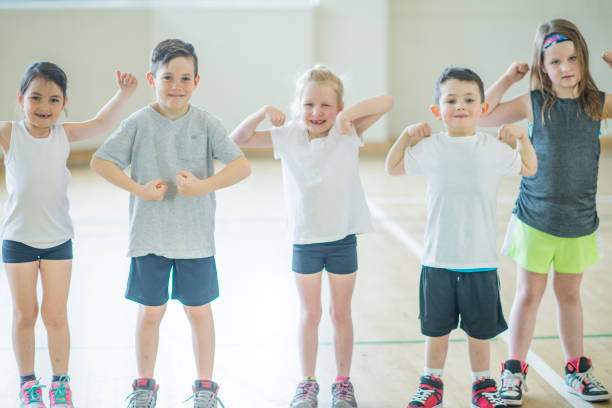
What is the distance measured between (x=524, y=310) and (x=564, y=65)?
3.01 feet

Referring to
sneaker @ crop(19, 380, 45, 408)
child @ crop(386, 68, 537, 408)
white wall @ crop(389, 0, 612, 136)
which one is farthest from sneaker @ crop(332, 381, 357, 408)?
white wall @ crop(389, 0, 612, 136)

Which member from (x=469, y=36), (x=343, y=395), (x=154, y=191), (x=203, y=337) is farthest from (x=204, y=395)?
(x=469, y=36)

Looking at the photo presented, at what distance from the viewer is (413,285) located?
4148mm

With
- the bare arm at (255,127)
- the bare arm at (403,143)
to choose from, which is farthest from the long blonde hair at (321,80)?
the bare arm at (403,143)

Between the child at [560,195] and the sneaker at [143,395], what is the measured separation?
1269mm

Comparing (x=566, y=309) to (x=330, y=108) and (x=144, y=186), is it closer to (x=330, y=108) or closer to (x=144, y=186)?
(x=330, y=108)

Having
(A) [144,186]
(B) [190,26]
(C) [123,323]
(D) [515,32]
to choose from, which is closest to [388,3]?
(D) [515,32]

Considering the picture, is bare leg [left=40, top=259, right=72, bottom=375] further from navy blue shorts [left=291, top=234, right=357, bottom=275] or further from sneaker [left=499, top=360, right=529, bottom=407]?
sneaker [left=499, top=360, right=529, bottom=407]

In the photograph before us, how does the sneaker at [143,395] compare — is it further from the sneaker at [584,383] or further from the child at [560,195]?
the sneaker at [584,383]

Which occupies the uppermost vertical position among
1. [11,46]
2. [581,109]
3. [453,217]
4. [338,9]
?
[338,9]

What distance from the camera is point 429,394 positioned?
8.07 ft

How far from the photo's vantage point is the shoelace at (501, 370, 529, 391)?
259 centimetres

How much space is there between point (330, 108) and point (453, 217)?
0.58m

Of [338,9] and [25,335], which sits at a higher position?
[338,9]
